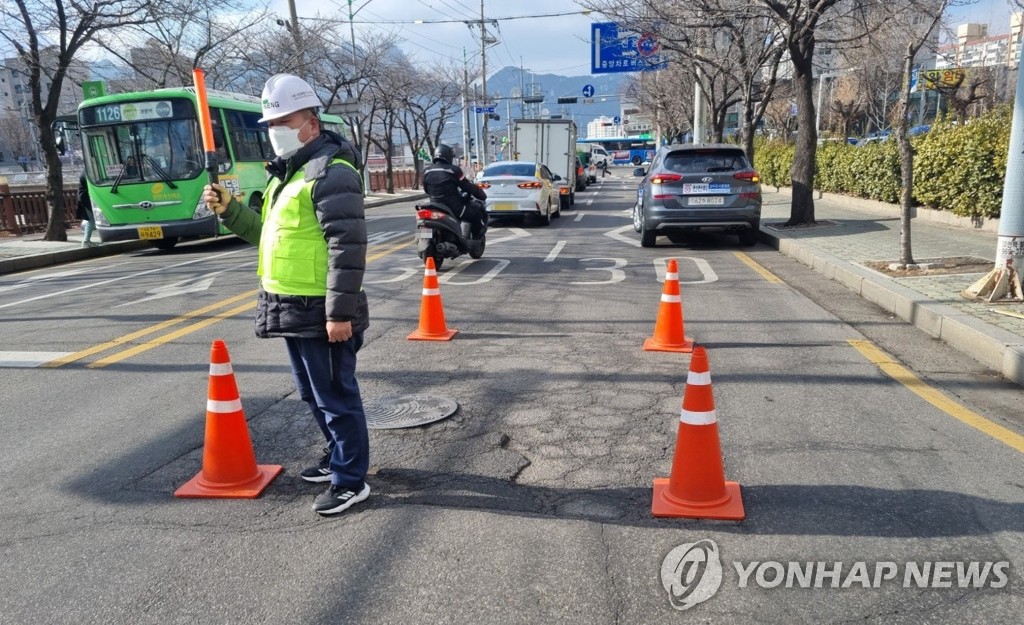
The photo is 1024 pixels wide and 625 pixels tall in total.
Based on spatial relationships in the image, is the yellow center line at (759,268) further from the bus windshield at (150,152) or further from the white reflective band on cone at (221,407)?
the bus windshield at (150,152)

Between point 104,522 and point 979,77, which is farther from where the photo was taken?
point 979,77

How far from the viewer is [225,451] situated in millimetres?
3635

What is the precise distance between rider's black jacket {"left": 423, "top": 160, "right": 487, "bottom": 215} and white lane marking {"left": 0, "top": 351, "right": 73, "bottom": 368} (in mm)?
5526

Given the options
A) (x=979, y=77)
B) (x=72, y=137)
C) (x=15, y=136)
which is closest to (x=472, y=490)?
(x=72, y=137)

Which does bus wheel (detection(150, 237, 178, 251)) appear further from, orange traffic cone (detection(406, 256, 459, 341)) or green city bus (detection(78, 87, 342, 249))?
orange traffic cone (detection(406, 256, 459, 341))

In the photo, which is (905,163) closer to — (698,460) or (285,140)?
(698,460)

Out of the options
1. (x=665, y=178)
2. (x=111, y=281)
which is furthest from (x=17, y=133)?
(x=665, y=178)

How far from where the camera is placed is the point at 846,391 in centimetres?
499

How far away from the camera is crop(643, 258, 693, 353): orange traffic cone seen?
6156 millimetres

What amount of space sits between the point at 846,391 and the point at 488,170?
45.9 ft

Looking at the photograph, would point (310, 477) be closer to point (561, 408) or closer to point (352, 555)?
A: point (352, 555)

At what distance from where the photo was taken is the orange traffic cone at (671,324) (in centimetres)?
616

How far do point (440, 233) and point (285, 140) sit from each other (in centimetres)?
739

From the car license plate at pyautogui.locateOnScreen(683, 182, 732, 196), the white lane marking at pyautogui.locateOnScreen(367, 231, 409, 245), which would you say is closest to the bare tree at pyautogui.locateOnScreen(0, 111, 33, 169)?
the white lane marking at pyautogui.locateOnScreen(367, 231, 409, 245)
